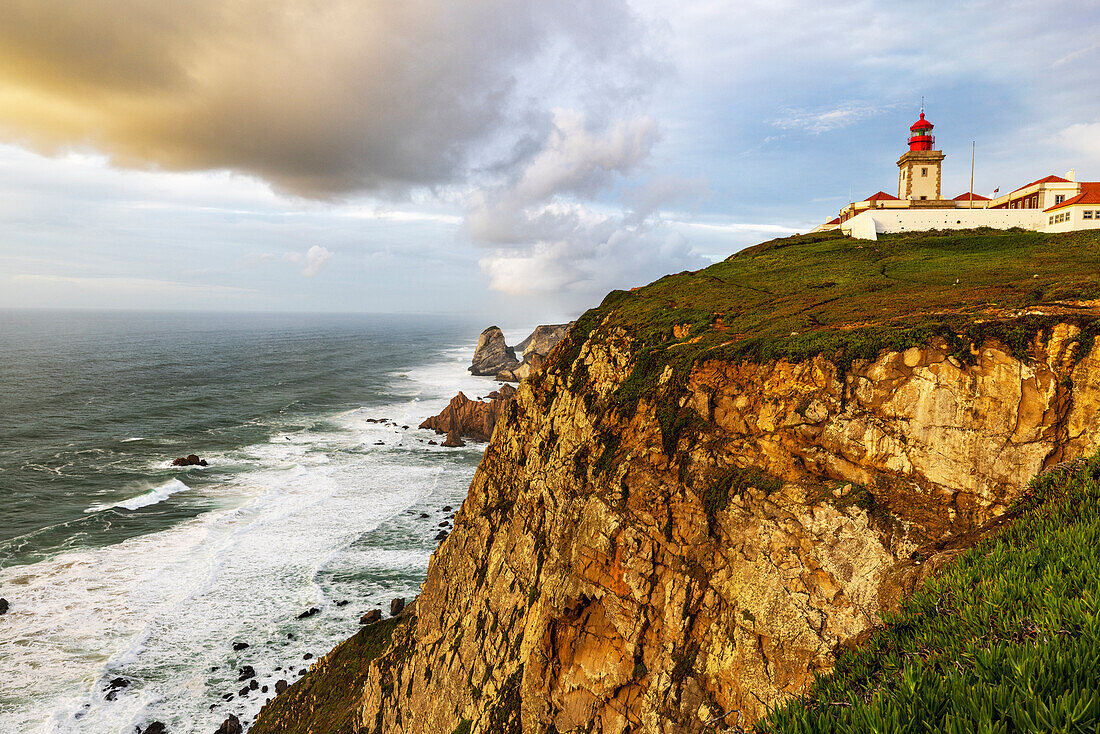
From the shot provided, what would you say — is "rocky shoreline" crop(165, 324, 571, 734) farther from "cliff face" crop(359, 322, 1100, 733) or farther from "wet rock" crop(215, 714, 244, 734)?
"cliff face" crop(359, 322, 1100, 733)

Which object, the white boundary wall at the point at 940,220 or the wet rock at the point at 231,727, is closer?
the wet rock at the point at 231,727

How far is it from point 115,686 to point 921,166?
6350cm

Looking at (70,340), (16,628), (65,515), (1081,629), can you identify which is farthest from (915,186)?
(70,340)

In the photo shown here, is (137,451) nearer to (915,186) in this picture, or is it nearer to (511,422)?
(511,422)

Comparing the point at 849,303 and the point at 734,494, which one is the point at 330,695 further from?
the point at 849,303

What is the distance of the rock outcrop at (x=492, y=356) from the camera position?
402 ft

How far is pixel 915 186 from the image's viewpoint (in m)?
44.0

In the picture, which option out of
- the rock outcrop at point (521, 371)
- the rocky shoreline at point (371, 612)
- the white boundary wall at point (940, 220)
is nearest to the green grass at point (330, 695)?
the rocky shoreline at point (371, 612)

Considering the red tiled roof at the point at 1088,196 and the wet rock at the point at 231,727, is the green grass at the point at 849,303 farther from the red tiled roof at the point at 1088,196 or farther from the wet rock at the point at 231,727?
the wet rock at the point at 231,727

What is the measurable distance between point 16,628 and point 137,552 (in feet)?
28.9

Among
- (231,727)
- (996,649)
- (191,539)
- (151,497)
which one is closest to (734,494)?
(996,649)

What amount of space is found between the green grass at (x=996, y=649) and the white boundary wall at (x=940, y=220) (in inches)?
1481

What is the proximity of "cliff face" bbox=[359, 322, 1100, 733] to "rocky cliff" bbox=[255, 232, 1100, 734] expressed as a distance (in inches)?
2.0

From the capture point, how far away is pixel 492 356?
125125 mm
